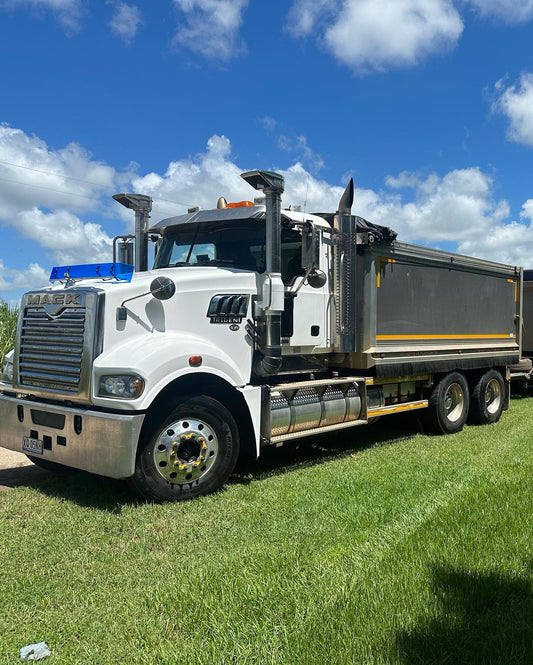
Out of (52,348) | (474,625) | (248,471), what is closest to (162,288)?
(52,348)

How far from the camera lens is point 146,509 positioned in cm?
507

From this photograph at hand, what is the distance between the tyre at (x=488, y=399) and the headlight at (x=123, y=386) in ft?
21.8

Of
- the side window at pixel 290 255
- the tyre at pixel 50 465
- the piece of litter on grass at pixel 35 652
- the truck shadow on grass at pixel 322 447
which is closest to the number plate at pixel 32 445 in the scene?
the tyre at pixel 50 465

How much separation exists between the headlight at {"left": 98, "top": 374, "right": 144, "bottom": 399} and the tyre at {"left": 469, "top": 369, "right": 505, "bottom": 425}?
6.64 meters

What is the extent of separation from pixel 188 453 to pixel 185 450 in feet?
0.13

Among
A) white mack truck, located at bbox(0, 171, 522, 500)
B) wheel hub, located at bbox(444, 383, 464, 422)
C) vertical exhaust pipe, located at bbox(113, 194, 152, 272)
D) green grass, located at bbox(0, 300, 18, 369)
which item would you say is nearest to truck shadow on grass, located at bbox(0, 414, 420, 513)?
white mack truck, located at bbox(0, 171, 522, 500)

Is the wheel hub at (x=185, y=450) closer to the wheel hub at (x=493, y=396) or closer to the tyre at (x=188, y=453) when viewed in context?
the tyre at (x=188, y=453)

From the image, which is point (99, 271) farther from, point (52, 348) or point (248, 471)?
point (248, 471)

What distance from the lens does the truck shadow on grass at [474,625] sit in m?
2.81

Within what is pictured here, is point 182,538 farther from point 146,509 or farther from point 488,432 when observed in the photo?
point 488,432

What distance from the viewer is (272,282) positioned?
6000 mm

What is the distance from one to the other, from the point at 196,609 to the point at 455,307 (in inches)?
272

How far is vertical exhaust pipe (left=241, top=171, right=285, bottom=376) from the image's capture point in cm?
597

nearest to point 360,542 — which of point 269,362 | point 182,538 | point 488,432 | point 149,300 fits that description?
point 182,538
